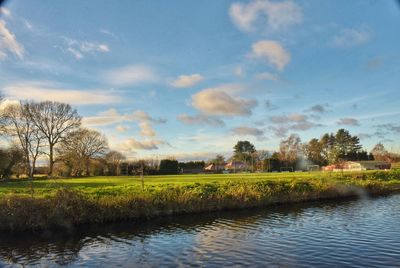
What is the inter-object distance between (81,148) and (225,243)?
6702cm

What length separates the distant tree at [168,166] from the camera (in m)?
93.4

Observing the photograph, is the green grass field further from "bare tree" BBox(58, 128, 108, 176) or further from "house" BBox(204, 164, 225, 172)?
"house" BBox(204, 164, 225, 172)

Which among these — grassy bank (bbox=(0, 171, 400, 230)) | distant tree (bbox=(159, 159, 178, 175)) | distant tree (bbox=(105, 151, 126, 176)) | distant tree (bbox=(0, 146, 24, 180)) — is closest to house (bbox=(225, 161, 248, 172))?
distant tree (bbox=(159, 159, 178, 175))

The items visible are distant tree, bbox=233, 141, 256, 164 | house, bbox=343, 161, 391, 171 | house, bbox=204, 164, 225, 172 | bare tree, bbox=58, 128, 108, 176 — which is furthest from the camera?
distant tree, bbox=233, 141, 256, 164

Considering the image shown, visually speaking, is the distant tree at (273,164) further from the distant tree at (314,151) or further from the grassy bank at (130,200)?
the grassy bank at (130,200)

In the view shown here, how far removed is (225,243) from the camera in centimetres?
1819

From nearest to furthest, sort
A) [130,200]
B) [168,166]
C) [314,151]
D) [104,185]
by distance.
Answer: [130,200], [104,185], [168,166], [314,151]

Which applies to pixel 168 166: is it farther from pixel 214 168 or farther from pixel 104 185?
pixel 104 185

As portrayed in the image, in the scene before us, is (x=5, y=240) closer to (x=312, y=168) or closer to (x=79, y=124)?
(x=79, y=124)

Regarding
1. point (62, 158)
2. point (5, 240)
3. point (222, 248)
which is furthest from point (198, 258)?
point (62, 158)

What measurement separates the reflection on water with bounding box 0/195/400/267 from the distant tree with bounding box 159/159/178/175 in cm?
6682

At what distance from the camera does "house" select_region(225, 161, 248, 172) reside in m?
136

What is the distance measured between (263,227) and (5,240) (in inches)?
539

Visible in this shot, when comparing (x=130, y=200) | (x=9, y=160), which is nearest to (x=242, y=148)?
(x=9, y=160)
